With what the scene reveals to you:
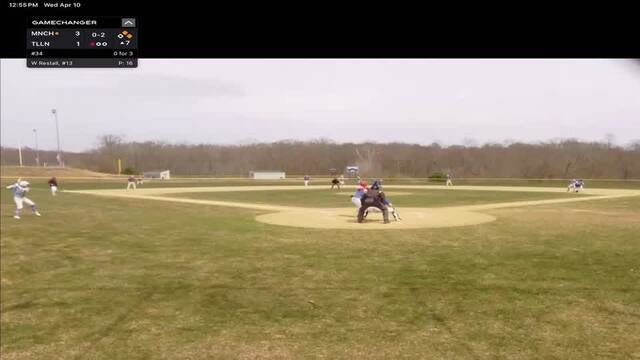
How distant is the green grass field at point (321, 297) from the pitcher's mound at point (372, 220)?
2789mm

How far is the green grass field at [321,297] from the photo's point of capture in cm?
514

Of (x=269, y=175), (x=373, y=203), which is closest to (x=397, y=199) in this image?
(x=373, y=203)

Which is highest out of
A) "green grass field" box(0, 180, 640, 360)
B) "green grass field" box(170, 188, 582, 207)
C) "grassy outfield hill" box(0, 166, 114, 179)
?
"grassy outfield hill" box(0, 166, 114, 179)

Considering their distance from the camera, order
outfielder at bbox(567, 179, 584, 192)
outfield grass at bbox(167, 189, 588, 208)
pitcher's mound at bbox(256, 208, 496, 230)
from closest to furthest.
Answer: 1. pitcher's mound at bbox(256, 208, 496, 230)
2. outfield grass at bbox(167, 189, 588, 208)
3. outfielder at bbox(567, 179, 584, 192)

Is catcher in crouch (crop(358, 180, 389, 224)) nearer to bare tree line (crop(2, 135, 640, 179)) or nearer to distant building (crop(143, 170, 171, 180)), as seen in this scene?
bare tree line (crop(2, 135, 640, 179))

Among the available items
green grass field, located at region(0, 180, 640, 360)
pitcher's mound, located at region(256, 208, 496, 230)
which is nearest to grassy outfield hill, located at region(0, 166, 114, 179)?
pitcher's mound, located at region(256, 208, 496, 230)

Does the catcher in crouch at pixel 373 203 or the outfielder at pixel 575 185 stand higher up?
the catcher in crouch at pixel 373 203

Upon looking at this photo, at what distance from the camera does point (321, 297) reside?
7.00 meters

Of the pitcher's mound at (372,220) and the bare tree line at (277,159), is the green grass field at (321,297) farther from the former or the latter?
the bare tree line at (277,159)

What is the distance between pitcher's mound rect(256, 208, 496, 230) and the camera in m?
15.6

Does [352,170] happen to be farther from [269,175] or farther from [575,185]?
[575,185]

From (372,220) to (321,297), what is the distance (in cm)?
1060

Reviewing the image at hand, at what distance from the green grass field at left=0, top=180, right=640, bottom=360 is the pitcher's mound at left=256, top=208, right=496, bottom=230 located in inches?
110

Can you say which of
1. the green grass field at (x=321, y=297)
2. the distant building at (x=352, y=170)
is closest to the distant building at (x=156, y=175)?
the distant building at (x=352, y=170)
